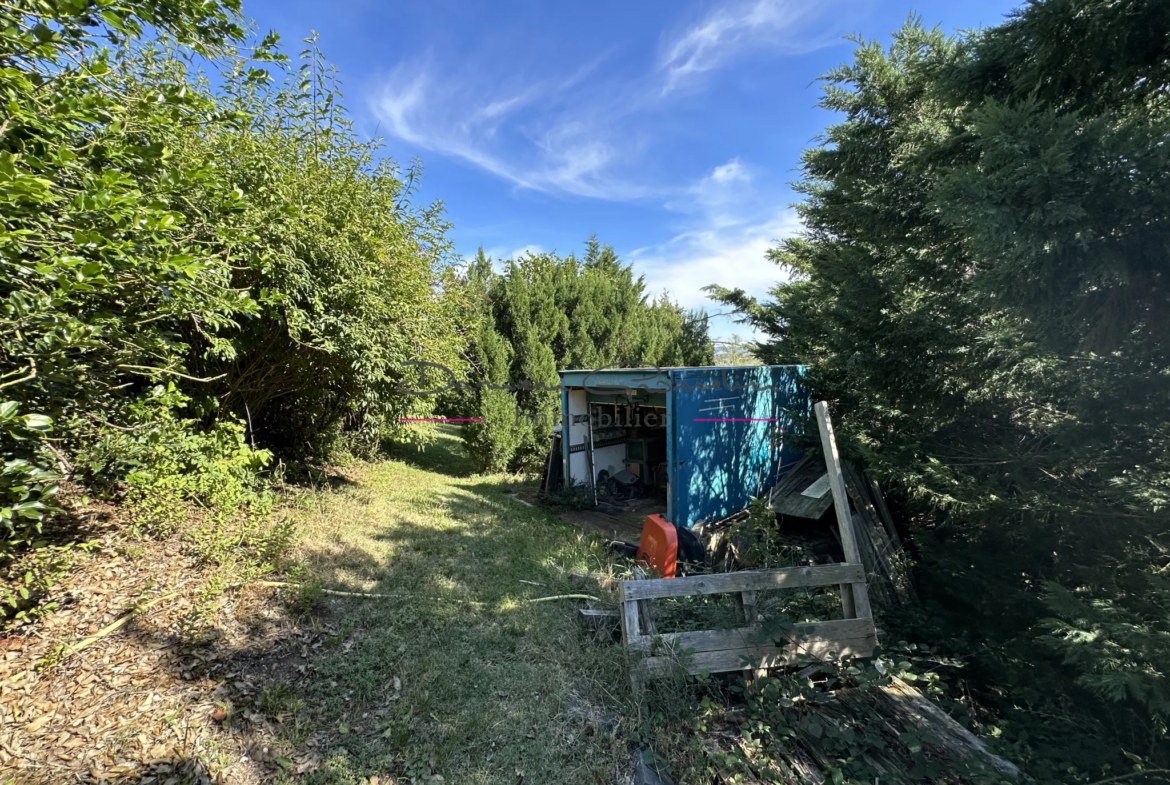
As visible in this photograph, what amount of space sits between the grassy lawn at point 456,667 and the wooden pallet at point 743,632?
26cm

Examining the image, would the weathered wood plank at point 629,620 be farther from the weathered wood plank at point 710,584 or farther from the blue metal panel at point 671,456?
the blue metal panel at point 671,456

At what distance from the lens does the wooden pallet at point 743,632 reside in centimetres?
247

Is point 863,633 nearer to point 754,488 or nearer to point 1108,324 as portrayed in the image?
point 1108,324

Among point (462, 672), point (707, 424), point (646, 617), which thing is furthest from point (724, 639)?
point (707, 424)

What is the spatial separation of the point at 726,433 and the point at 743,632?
140 inches

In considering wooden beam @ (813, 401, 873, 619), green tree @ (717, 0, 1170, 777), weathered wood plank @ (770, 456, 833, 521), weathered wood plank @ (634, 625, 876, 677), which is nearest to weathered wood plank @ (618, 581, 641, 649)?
weathered wood plank @ (634, 625, 876, 677)

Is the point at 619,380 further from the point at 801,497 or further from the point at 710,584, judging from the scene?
A: the point at 710,584

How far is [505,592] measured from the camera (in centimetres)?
371

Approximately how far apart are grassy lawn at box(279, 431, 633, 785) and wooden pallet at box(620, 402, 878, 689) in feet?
0.86

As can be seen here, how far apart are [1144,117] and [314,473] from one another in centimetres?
879

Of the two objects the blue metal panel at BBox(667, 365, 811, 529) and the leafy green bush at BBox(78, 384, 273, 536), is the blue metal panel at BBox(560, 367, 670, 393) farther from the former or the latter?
the leafy green bush at BBox(78, 384, 273, 536)

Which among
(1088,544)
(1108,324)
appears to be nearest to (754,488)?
(1088,544)

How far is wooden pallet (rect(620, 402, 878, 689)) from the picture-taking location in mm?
2471

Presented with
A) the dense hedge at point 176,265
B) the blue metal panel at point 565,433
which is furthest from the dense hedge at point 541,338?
the dense hedge at point 176,265
